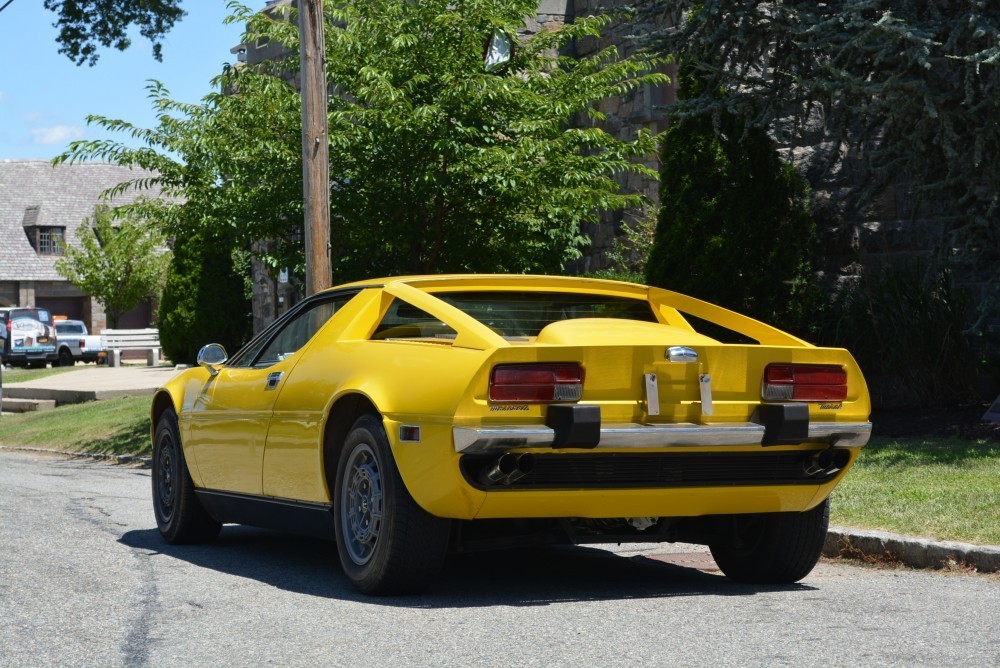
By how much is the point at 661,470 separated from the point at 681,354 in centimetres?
54

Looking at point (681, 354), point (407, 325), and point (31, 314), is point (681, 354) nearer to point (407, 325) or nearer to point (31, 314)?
point (407, 325)

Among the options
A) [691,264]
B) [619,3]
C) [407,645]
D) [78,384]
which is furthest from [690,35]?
[78,384]

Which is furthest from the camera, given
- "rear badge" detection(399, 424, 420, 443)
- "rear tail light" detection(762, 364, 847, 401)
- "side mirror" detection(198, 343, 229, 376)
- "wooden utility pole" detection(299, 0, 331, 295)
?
"wooden utility pole" detection(299, 0, 331, 295)

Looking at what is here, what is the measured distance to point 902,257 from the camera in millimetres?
14555

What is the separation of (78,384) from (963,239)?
1970 cm

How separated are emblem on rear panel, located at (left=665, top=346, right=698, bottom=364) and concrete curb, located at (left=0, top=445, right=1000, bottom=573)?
2.29 m

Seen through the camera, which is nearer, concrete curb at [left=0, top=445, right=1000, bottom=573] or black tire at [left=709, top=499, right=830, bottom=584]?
black tire at [left=709, top=499, right=830, bottom=584]

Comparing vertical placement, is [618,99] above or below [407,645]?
above

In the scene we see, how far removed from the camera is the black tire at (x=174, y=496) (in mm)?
8555

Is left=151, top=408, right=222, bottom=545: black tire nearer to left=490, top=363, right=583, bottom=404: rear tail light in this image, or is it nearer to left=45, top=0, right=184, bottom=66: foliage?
left=490, top=363, right=583, bottom=404: rear tail light

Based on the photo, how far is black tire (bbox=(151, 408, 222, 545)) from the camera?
8.55m

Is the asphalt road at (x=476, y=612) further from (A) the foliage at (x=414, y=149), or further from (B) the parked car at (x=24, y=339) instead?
(B) the parked car at (x=24, y=339)

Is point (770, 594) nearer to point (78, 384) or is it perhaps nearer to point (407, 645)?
point (407, 645)

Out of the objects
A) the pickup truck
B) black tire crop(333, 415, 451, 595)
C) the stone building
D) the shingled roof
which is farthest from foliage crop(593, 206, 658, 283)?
the stone building
